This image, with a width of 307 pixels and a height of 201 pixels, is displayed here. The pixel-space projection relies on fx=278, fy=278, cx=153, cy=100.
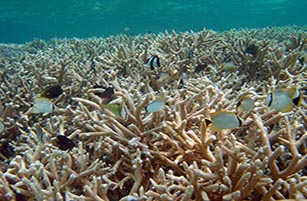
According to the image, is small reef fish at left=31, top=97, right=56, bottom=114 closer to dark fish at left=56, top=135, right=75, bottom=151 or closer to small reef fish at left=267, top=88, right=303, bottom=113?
dark fish at left=56, top=135, right=75, bottom=151

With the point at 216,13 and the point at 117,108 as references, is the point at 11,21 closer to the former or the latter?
the point at 216,13

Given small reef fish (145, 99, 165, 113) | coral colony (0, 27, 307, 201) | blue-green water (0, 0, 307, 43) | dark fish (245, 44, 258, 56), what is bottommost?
coral colony (0, 27, 307, 201)

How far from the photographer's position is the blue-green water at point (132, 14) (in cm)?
4456

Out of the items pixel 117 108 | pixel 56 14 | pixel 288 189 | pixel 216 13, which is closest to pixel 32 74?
pixel 117 108

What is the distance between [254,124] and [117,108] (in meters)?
1.26

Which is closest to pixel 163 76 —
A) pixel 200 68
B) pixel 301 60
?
pixel 200 68

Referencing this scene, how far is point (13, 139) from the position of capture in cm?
331

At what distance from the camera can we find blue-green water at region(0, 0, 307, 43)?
44.6 m

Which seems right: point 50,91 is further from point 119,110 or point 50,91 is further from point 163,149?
point 163,149

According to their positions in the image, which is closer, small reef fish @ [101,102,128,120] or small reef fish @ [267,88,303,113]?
small reef fish @ [267,88,303,113]

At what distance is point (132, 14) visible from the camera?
171ft

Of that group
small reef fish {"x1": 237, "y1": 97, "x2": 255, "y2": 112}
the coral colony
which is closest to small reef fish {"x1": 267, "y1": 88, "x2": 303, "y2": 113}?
the coral colony

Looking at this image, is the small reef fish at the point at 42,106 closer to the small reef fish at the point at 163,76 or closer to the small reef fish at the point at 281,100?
the small reef fish at the point at 163,76

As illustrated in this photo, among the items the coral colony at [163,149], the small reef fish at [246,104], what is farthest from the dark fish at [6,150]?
the small reef fish at [246,104]
